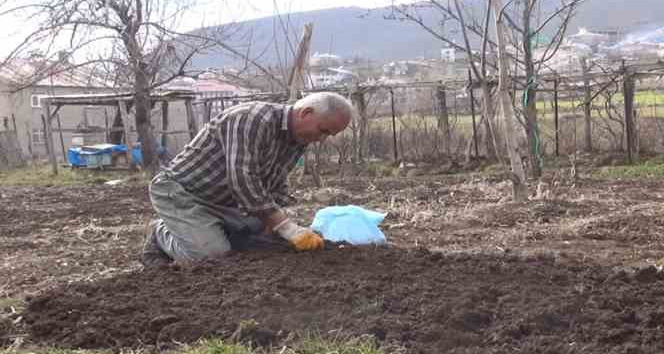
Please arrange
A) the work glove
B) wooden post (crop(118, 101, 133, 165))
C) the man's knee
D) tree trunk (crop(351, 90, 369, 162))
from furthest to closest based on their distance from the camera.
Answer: wooden post (crop(118, 101, 133, 165)) < tree trunk (crop(351, 90, 369, 162)) < the man's knee < the work glove

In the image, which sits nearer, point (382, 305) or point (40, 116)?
point (382, 305)

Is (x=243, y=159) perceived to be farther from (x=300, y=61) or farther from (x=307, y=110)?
(x=300, y=61)

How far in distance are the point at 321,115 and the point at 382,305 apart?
1.21 m

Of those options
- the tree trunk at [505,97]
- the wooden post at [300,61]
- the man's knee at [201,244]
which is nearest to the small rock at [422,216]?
the tree trunk at [505,97]

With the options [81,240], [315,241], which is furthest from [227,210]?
[81,240]

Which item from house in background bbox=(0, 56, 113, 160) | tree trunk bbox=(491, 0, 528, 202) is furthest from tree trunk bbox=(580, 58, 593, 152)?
house in background bbox=(0, 56, 113, 160)

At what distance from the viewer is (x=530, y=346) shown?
2.41 metres

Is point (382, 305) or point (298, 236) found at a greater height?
point (298, 236)

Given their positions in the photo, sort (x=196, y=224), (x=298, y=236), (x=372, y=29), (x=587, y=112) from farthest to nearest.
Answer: (x=372, y=29) → (x=587, y=112) → (x=196, y=224) → (x=298, y=236)

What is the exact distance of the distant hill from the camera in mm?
11688

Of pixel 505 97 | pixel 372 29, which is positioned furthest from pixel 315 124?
pixel 372 29

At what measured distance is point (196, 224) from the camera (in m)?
4.30

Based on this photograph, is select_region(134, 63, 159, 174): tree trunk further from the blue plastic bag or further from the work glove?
the work glove

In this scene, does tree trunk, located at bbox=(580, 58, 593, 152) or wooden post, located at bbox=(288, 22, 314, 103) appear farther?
tree trunk, located at bbox=(580, 58, 593, 152)
